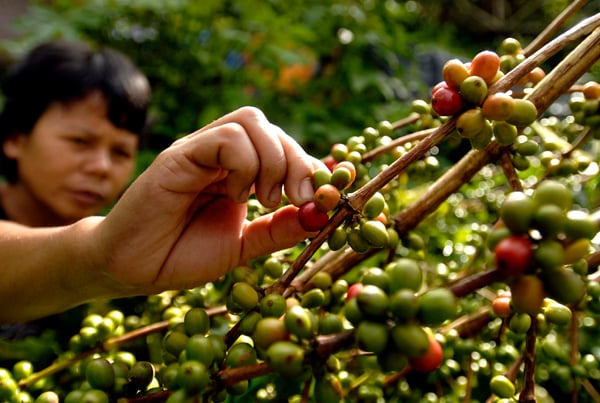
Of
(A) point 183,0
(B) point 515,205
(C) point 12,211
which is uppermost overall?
(B) point 515,205

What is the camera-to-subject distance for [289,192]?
2.44 ft

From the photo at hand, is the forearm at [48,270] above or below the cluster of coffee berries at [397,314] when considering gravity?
below

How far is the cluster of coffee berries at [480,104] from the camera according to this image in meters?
0.60

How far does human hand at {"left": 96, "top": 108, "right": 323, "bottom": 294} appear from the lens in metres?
0.75

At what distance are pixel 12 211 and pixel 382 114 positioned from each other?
1.61 meters

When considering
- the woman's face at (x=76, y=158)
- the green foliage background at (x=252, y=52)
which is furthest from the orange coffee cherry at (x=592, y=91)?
the woman's face at (x=76, y=158)

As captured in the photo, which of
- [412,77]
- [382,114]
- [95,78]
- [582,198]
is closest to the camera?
[582,198]

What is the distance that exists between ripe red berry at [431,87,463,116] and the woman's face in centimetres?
146

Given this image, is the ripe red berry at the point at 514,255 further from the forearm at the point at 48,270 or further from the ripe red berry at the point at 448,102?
the forearm at the point at 48,270

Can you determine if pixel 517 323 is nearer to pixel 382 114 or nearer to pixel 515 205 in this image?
pixel 515 205

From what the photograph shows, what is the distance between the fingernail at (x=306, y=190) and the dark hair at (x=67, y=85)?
1381 millimetres

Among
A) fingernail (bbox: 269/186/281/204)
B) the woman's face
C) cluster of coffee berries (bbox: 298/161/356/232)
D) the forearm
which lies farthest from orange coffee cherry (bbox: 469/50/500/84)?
the woman's face

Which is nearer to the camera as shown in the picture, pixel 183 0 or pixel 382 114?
pixel 382 114

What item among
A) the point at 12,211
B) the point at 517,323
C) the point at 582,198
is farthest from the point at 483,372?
the point at 12,211
